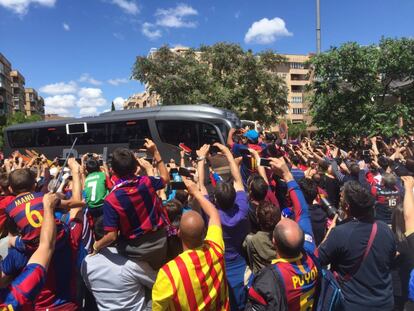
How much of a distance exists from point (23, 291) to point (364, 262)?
2.32 meters

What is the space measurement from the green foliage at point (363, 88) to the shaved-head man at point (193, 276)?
15.5 meters

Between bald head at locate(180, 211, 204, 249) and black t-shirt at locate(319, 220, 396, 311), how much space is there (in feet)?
3.60

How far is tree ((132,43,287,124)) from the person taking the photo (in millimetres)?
25844

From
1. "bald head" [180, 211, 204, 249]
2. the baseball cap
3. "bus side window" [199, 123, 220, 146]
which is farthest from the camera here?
"bus side window" [199, 123, 220, 146]

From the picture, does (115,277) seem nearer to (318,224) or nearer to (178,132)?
(318,224)

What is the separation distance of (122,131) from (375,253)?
619 inches

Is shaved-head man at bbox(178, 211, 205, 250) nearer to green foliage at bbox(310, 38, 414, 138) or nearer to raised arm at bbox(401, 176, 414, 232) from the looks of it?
raised arm at bbox(401, 176, 414, 232)

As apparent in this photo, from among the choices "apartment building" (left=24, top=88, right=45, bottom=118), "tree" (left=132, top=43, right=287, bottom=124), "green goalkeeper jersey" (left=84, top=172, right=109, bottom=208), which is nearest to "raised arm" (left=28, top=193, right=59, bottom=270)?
"green goalkeeper jersey" (left=84, top=172, right=109, bottom=208)

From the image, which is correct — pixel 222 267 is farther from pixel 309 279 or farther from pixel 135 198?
pixel 135 198

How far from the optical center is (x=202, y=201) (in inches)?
114

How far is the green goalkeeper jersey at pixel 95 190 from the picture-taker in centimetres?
428

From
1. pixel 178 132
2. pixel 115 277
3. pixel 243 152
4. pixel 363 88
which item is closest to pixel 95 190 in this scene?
pixel 115 277

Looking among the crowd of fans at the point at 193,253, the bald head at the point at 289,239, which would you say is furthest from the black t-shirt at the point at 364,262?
the bald head at the point at 289,239

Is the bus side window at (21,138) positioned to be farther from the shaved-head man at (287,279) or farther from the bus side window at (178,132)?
the shaved-head man at (287,279)
